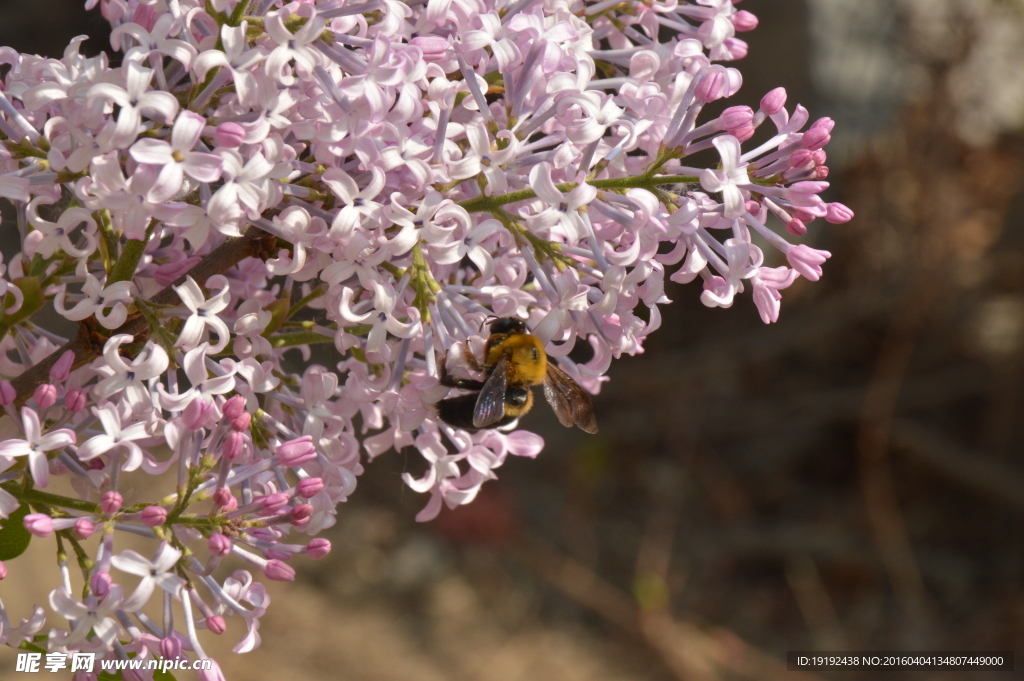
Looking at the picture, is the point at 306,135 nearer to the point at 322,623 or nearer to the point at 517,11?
the point at 517,11

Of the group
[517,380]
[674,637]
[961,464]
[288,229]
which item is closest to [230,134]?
[288,229]

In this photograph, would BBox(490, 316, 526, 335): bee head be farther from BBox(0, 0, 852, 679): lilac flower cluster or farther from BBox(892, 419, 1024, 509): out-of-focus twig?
BBox(892, 419, 1024, 509): out-of-focus twig

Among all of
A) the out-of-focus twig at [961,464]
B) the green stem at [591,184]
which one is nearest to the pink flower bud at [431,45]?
the green stem at [591,184]

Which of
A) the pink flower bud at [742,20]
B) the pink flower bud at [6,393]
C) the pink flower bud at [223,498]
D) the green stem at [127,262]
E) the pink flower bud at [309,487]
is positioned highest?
the pink flower bud at [742,20]

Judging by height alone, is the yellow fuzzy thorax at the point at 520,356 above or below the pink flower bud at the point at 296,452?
below

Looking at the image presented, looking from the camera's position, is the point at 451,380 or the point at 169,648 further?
the point at 451,380

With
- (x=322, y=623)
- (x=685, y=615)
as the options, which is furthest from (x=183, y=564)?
(x=685, y=615)

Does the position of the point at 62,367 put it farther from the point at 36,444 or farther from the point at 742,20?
the point at 742,20

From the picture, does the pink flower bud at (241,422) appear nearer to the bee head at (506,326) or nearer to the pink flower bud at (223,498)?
the pink flower bud at (223,498)
